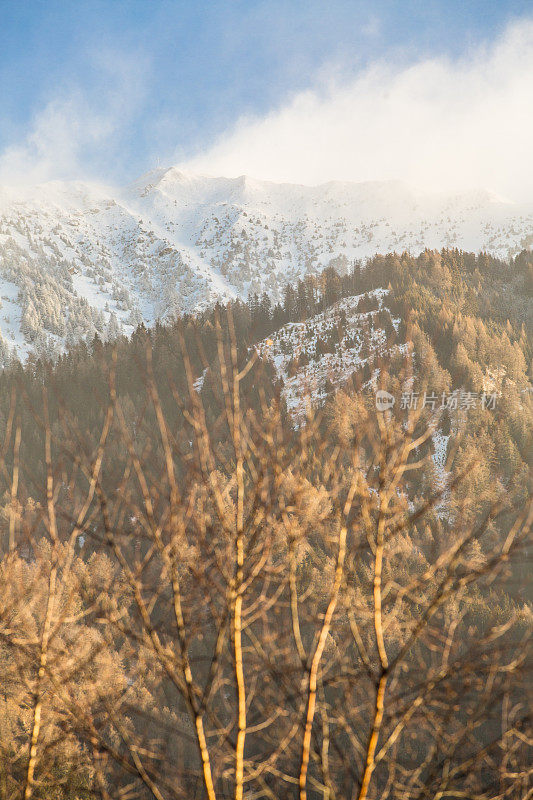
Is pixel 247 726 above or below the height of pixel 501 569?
below

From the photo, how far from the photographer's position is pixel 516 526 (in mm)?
3646

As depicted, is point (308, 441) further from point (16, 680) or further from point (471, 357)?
point (471, 357)

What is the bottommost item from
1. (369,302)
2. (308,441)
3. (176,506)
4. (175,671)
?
(175,671)

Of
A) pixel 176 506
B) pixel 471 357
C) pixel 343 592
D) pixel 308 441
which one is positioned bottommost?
pixel 343 592

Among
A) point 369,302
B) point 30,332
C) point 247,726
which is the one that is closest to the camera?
point 247,726

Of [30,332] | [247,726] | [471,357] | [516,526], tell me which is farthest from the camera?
[30,332]

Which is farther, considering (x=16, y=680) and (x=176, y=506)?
(x=16, y=680)

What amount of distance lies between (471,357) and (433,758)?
78.9 meters

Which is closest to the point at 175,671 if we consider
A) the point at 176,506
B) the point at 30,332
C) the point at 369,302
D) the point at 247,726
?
the point at 247,726

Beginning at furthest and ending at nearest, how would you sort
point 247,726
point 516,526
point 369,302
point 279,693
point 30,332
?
point 30,332
point 369,302
point 279,693
point 247,726
point 516,526

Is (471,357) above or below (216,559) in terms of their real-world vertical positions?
above

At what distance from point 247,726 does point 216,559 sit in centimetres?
142

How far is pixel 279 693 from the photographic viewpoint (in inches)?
170

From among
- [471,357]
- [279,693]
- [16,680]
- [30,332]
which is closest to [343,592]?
[279,693]
